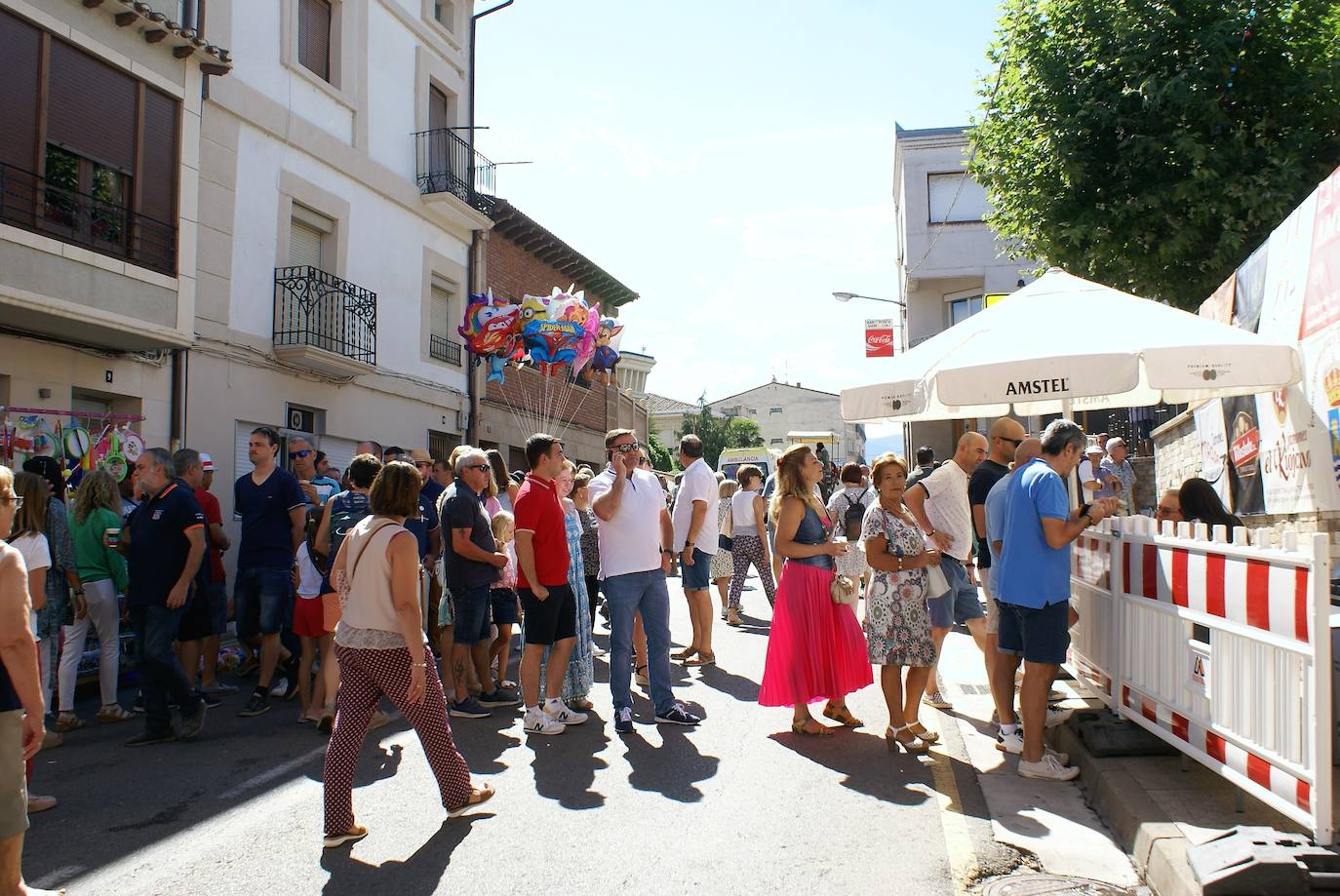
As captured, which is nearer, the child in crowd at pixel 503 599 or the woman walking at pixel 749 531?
the child in crowd at pixel 503 599

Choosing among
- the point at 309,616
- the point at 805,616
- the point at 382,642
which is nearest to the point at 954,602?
the point at 805,616

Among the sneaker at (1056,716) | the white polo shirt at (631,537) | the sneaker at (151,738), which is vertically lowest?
the sneaker at (151,738)

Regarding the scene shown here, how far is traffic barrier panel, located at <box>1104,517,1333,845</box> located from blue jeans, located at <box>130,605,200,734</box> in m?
5.82

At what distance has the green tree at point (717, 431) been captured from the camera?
67.3 m

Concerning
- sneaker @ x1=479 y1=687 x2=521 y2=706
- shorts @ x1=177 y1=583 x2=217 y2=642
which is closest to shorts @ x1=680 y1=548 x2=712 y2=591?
sneaker @ x1=479 y1=687 x2=521 y2=706

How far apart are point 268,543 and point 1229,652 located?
252 inches

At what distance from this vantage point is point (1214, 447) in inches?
418

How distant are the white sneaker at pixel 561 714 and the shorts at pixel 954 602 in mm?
2510

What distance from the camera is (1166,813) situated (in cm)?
434

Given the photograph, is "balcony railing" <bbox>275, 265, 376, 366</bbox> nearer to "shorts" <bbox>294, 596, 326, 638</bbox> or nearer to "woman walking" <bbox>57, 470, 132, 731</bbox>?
"woman walking" <bbox>57, 470, 132, 731</bbox>

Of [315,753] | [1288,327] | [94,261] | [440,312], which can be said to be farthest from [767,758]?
[440,312]

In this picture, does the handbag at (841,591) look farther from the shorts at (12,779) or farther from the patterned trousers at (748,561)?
the shorts at (12,779)

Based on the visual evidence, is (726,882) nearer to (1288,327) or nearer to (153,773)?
(153,773)

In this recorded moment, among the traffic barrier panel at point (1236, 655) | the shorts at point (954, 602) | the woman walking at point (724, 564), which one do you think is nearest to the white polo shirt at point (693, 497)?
the woman walking at point (724, 564)
